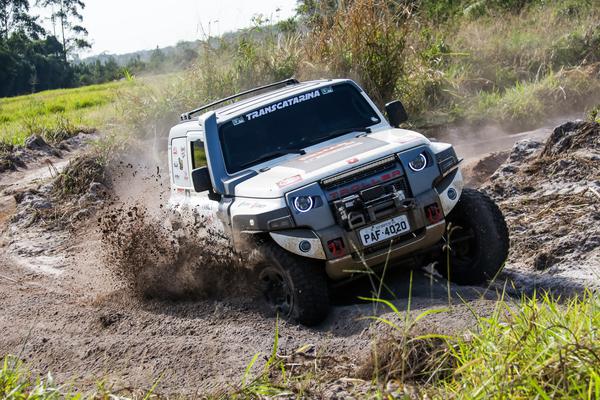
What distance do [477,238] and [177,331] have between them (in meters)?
2.46

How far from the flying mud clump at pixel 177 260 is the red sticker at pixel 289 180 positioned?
790 mm

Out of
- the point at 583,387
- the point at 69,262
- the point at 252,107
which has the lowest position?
the point at 69,262

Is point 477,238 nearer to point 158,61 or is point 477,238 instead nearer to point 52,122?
point 158,61

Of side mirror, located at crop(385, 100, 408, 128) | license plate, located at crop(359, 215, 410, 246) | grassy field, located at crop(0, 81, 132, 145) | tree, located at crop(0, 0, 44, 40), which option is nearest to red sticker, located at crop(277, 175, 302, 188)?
license plate, located at crop(359, 215, 410, 246)

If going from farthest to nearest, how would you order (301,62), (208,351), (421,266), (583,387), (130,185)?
(301,62) < (130,185) < (421,266) < (208,351) < (583,387)

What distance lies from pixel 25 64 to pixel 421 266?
47026 mm

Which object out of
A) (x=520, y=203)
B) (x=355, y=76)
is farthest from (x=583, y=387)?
(x=355, y=76)

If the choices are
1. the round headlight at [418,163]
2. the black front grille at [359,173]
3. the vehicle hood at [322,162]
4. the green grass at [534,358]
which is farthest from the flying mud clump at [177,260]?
the green grass at [534,358]

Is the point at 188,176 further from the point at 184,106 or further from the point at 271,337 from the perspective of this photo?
the point at 184,106

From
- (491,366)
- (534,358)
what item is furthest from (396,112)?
(534,358)

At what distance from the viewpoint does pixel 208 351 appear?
6418 mm

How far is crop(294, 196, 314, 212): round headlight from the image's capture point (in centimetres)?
670

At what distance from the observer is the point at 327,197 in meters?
6.73

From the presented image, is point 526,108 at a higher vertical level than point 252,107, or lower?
lower
